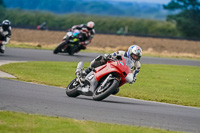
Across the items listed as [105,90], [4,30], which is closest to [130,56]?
[105,90]

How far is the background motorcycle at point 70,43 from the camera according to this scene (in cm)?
2833

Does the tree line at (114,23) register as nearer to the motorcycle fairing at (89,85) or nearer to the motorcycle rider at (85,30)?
the motorcycle rider at (85,30)

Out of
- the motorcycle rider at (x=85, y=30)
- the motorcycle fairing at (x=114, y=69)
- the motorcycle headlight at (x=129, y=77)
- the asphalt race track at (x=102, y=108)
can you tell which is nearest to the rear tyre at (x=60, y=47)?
the motorcycle rider at (x=85, y=30)

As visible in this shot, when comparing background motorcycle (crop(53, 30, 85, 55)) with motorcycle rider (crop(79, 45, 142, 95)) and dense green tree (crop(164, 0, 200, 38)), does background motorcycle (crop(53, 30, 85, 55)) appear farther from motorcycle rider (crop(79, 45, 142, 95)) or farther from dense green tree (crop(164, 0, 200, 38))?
dense green tree (crop(164, 0, 200, 38))

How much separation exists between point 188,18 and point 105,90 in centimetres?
6431

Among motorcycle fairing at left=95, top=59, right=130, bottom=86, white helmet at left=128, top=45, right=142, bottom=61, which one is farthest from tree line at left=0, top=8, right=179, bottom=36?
motorcycle fairing at left=95, top=59, right=130, bottom=86

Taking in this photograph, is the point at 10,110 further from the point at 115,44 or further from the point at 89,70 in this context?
the point at 115,44

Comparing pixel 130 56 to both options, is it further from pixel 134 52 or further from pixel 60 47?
pixel 60 47

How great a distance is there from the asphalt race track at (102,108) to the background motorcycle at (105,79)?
0.22m

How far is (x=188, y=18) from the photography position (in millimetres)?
73938

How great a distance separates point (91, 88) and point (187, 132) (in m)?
3.60

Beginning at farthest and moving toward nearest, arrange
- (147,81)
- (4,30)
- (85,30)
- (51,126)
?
(85,30)
(4,30)
(147,81)
(51,126)

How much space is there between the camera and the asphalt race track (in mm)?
9398

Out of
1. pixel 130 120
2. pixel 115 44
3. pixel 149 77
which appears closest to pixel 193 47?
pixel 115 44
